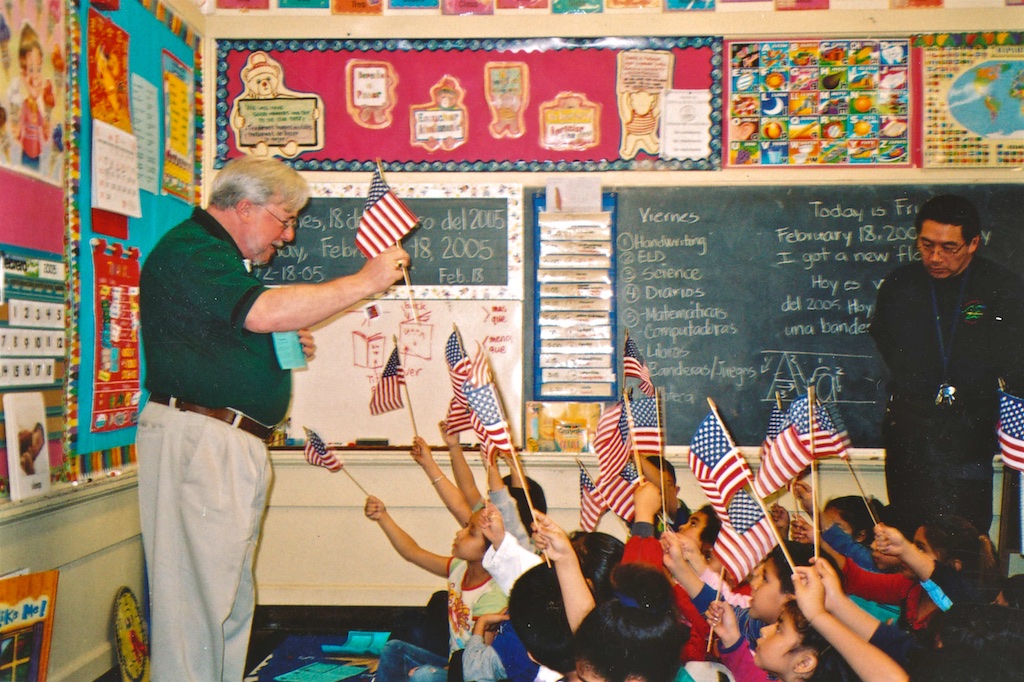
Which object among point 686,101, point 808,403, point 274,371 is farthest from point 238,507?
point 686,101

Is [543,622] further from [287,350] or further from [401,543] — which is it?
[401,543]

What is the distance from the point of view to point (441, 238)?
13.9 feet

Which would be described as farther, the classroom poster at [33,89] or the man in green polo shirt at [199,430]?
the classroom poster at [33,89]

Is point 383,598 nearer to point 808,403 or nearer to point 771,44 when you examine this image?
point 808,403

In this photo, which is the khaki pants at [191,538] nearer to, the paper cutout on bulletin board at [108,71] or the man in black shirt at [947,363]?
the paper cutout on bulletin board at [108,71]

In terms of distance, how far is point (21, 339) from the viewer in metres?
2.71

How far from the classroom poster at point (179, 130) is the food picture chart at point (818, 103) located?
2580mm

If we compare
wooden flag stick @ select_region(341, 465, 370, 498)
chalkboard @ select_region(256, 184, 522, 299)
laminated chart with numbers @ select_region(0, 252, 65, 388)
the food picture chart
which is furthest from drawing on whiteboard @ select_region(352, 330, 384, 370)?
the food picture chart

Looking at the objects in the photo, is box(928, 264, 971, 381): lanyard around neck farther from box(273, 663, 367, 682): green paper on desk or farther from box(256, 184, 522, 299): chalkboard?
box(273, 663, 367, 682): green paper on desk

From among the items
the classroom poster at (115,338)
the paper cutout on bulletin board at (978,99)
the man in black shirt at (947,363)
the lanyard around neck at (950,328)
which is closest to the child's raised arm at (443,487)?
the classroom poster at (115,338)

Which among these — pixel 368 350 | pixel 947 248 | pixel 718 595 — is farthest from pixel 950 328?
pixel 368 350

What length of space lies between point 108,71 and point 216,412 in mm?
1634

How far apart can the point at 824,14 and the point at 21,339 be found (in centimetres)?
371

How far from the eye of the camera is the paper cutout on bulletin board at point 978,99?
4.09 m
